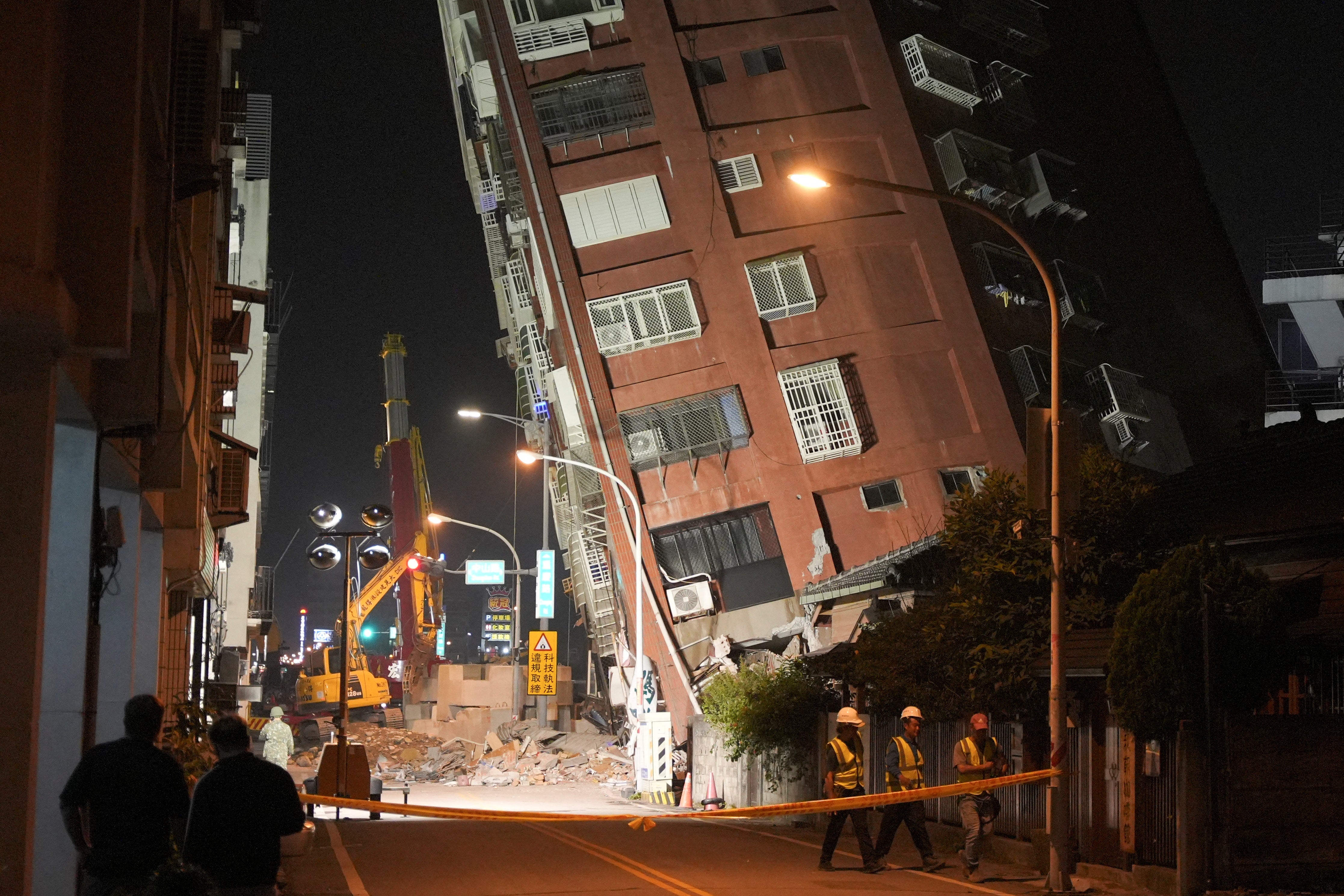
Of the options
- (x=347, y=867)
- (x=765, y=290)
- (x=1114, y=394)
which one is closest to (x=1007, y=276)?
(x=1114, y=394)

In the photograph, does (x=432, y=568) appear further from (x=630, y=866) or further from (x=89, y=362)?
(x=89, y=362)

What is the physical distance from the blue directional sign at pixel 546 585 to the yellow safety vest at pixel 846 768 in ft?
116

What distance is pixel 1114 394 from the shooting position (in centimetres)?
4338

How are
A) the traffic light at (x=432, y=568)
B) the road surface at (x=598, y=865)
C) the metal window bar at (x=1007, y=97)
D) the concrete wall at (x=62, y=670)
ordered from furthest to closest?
the traffic light at (x=432, y=568) → the metal window bar at (x=1007, y=97) → the road surface at (x=598, y=865) → the concrete wall at (x=62, y=670)

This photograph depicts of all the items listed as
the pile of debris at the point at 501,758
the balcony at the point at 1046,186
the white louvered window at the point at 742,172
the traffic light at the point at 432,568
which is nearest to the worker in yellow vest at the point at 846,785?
the pile of debris at the point at 501,758

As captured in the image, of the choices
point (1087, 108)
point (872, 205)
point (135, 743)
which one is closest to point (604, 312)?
point (872, 205)

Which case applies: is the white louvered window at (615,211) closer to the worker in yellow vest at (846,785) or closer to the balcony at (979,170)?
the balcony at (979,170)

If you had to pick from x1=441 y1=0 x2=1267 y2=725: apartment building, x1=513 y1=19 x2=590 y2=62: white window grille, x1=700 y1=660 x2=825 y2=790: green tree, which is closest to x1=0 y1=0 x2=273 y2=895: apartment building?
x1=700 y1=660 x2=825 y2=790: green tree

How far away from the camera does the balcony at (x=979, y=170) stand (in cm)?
4247

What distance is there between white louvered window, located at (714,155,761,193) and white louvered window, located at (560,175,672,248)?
2.05 metres

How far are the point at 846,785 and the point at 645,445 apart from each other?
27891 millimetres

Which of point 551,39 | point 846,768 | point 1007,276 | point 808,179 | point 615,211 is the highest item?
point 551,39

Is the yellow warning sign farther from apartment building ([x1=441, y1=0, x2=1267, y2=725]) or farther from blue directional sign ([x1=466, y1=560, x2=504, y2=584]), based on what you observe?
blue directional sign ([x1=466, y1=560, x2=504, y2=584])

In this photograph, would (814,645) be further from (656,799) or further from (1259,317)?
(1259,317)
